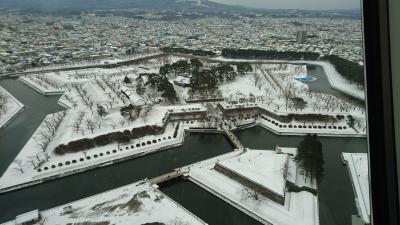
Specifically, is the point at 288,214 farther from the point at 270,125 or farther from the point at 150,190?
the point at 270,125

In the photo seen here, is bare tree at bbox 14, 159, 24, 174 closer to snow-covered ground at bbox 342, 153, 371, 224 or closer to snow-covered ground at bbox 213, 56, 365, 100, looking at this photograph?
snow-covered ground at bbox 342, 153, 371, 224

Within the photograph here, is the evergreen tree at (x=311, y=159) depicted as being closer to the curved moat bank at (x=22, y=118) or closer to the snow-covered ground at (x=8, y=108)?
the curved moat bank at (x=22, y=118)

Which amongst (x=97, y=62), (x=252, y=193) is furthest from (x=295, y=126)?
(x=97, y=62)

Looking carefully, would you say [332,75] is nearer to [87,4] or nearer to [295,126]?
[295,126]

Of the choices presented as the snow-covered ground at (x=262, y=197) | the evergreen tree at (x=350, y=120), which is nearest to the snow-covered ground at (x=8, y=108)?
the snow-covered ground at (x=262, y=197)

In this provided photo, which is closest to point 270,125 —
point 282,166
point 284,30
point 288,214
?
point 282,166
